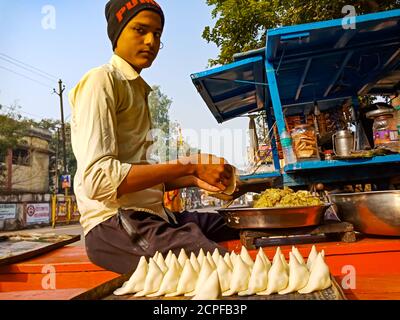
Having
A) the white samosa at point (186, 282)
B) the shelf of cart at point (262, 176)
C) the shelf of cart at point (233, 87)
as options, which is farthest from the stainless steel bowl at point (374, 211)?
the shelf of cart at point (262, 176)

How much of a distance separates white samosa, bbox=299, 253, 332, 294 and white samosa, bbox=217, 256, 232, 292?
267 mm

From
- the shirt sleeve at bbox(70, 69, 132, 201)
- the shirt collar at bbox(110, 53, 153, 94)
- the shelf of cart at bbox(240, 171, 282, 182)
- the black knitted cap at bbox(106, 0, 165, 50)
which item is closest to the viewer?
the shirt sleeve at bbox(70, 69, 132, 201)

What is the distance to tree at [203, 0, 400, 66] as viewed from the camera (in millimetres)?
7281

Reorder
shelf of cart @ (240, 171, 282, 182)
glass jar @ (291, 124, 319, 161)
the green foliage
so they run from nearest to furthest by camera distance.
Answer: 1. glass jar @ (291, 124, 319, 161)
2. shelf of cart @ (240, 171, 282, 182)
3. the green foliage

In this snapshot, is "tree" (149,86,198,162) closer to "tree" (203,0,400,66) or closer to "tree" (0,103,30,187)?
"tree" (203,0,400,66)

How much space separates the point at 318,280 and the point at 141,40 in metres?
1.58

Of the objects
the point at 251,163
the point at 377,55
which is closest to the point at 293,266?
the point at 377,55

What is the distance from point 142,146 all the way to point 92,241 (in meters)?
0.60

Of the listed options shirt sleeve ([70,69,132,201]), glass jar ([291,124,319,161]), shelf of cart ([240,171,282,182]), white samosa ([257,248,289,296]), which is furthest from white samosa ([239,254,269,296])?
shelf of cart ([240,171,282,182])

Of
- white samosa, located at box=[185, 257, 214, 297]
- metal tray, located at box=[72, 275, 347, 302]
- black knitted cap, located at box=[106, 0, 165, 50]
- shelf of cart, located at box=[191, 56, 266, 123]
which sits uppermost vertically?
shelf of cart, located at box=[191, 56, 266, 123]

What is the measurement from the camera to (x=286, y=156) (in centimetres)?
378

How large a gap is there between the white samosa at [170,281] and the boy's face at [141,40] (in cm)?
127

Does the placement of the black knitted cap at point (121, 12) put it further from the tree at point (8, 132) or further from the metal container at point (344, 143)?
the tree at point (8, 132)

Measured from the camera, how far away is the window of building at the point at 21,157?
1865 cm
